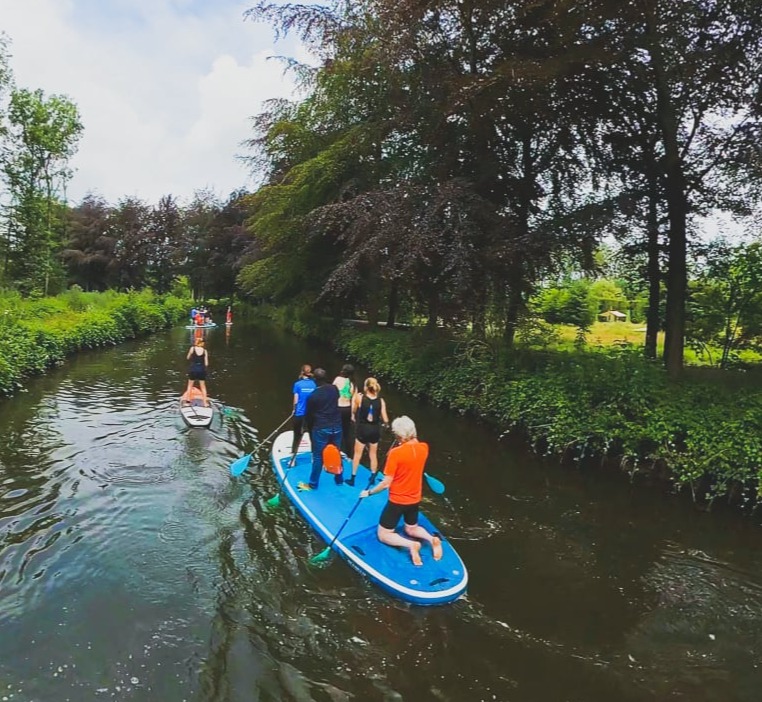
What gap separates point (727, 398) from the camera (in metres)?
8.80

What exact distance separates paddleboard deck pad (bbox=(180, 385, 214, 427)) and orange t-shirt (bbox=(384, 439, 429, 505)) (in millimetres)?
6793

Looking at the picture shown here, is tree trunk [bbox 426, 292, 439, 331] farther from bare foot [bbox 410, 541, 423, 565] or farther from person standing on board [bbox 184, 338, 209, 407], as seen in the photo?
bare foot [bbox 410, 541, 423, 565]

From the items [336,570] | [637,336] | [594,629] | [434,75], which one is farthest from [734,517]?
[637,336]

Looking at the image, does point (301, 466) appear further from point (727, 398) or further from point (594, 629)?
point (727, 398)

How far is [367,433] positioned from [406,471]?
2303 mm

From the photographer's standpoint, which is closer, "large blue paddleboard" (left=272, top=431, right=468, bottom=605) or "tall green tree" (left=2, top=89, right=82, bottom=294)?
"large blue paddleboard" (left=272, top=431, right=468, bottom=605)

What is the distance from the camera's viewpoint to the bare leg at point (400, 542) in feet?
18.9

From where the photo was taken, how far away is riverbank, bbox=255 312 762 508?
7988 mm

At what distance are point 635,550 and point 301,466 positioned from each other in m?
4.90

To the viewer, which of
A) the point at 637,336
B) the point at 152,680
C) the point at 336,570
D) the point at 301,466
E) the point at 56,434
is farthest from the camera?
the point at 637,336

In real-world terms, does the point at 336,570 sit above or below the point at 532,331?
below

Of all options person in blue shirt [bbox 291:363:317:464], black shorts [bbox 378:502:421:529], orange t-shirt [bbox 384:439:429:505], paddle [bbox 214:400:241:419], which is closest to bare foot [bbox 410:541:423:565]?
black shorts [bbox 378:502:421:529]

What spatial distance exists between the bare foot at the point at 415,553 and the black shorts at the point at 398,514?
23 cm

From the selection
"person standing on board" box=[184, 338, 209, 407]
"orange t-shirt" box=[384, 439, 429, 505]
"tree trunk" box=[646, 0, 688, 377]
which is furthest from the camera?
"person standing on board" box=[184, 338, 209, 407]
